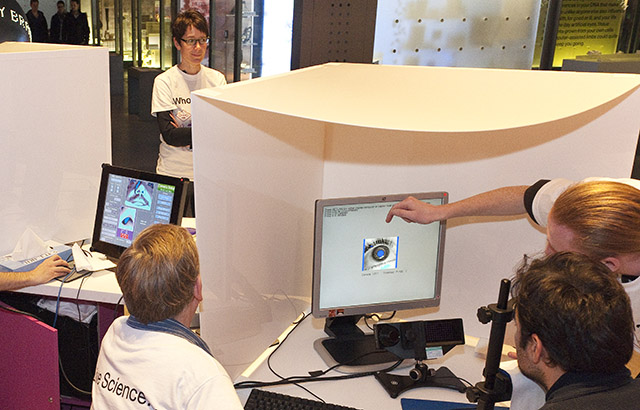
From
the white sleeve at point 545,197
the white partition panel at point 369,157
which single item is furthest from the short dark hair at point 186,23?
the white sleeve at point 545,197

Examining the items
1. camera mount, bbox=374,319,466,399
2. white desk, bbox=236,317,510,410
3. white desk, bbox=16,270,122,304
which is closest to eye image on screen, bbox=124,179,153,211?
white desk, bbox=16,270,122,304

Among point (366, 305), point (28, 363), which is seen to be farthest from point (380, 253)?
point (28, 363)

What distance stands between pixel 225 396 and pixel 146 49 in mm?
10261

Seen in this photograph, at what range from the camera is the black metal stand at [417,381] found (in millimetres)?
1701

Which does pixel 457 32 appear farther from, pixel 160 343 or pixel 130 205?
pixel 160 343

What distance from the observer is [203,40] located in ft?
10.6

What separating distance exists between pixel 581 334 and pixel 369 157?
3.69ft

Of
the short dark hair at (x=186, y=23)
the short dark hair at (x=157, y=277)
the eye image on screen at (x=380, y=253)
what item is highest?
Result: the short dark hair at (x=186, y=23)

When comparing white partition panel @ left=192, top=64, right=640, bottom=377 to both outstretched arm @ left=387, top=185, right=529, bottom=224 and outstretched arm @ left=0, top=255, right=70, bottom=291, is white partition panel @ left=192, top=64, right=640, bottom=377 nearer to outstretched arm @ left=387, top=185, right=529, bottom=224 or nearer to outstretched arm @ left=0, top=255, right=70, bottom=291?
outstretched arm @ left=387, top=185, right=529, bottom=224

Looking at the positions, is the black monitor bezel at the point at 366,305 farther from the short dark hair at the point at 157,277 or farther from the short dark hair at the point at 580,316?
the short dark hair at the point at 580,316

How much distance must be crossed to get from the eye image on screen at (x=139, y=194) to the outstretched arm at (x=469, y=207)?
0.85m

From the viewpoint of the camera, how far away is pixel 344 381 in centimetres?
173

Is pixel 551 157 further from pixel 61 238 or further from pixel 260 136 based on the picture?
pixel 61 238

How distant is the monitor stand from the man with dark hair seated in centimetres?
69
